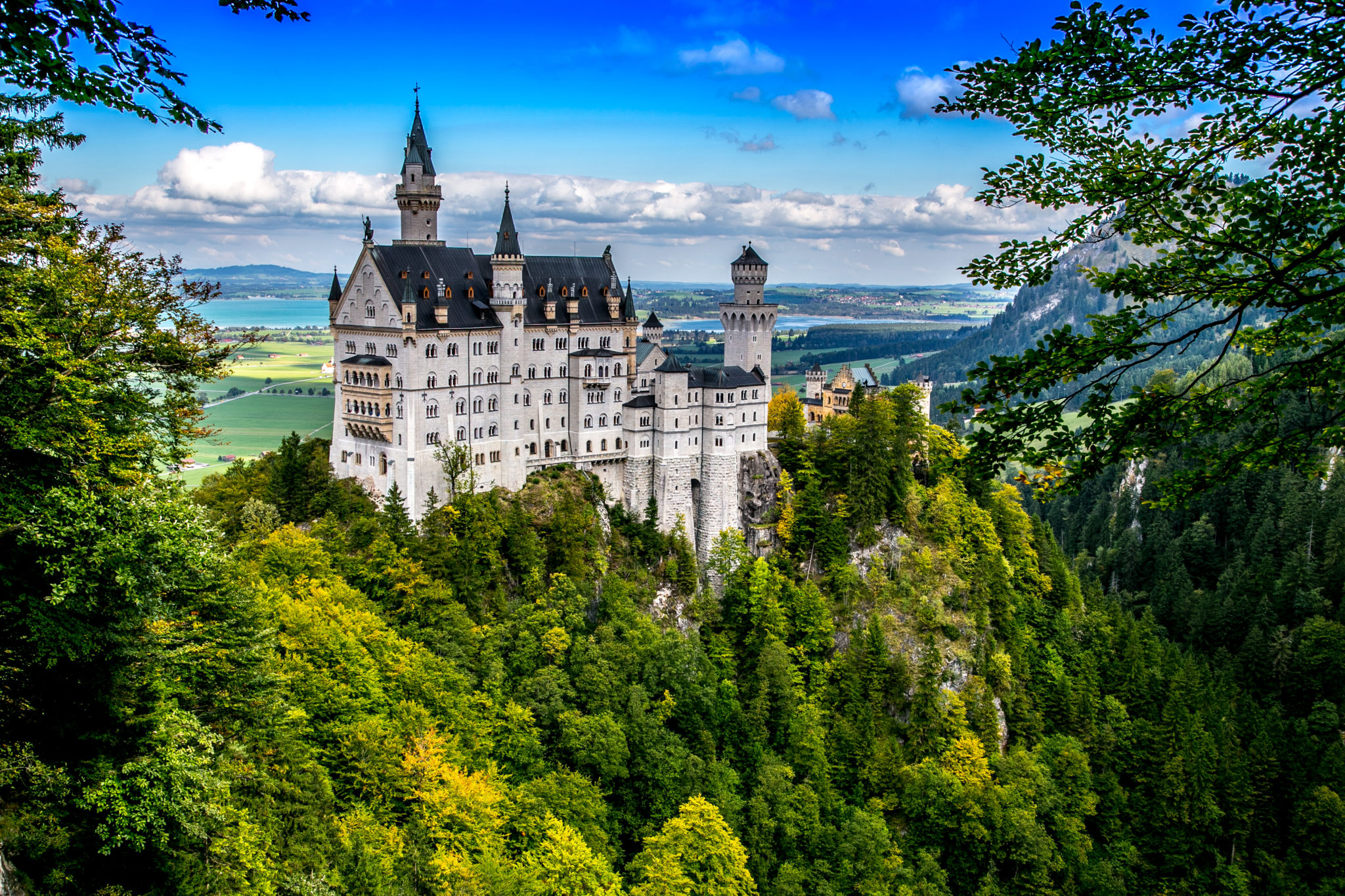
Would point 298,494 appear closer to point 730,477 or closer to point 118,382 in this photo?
point 730,477

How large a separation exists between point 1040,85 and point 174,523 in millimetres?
20501

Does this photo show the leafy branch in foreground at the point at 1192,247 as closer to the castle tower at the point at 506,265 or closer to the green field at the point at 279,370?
the castle tower at the point at 506,265

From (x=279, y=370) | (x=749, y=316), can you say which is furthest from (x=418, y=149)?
(x=279, y=370)

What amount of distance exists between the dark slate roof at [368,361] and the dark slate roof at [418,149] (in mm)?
14480

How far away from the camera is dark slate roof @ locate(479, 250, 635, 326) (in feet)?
230

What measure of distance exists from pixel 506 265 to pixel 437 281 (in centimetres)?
514

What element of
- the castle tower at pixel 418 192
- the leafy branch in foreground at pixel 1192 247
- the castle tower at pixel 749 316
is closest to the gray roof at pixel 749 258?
the castle tower at pixel 749 316

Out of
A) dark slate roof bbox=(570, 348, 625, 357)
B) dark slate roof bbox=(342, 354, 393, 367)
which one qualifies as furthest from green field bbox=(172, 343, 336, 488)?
dark slate roof bbox=(570, 348, 625, 357)

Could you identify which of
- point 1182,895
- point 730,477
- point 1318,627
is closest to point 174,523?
point 730,477

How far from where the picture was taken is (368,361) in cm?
6225

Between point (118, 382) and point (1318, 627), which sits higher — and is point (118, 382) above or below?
above

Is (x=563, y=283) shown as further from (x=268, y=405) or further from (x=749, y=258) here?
(x=268, y=405)

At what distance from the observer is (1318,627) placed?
8875cm

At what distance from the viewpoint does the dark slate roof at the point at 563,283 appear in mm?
70125
